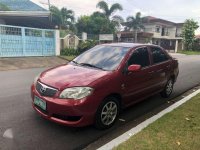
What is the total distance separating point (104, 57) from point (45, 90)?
5.52 ft

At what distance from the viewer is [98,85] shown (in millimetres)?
4188

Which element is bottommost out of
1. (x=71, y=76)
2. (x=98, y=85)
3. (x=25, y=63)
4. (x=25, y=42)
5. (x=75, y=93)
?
(x=25, y=63)

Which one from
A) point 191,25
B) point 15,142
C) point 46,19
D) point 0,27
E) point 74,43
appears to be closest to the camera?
point 15,142

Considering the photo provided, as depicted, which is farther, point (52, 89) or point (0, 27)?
point (0, 27)

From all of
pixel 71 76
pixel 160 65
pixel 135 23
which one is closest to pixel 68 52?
pixel 160 65

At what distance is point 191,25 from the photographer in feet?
154

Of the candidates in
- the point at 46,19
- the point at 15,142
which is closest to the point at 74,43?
the point at 46,19

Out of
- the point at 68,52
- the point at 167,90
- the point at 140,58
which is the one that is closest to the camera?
the point at 140,58

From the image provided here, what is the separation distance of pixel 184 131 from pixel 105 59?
2210 millimetres

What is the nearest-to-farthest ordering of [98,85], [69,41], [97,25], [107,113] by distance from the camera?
[98,85] → [107,113] → [69,41] → [97,25]

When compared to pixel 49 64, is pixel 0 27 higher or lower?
higher

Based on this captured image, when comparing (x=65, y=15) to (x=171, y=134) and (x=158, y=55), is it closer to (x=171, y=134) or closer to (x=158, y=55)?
(x=158, y=55)

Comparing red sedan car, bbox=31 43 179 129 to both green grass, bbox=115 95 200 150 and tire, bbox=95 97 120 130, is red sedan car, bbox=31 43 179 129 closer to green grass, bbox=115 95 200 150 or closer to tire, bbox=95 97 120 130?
tire, bbox=95 97 120 130

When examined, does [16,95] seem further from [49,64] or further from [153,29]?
[153,29]
